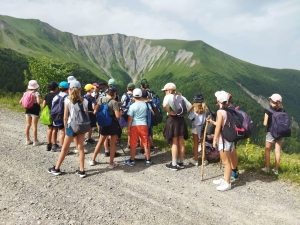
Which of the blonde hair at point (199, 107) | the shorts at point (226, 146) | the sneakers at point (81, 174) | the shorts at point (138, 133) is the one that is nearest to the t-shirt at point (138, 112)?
the shorts at point (138, 133)

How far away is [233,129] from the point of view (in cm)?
617

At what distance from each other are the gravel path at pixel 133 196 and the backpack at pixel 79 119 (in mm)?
1284

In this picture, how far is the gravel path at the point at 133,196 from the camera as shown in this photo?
16.0ft

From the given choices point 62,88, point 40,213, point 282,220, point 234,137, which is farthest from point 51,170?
point 282,220

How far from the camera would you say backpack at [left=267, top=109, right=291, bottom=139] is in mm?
6871

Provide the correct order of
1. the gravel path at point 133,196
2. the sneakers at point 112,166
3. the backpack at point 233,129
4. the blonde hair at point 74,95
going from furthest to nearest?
the sneakers at point 112,166
the blonde hair at point 74,95
the backpack at point 233,129
the gravel path at point 133,196

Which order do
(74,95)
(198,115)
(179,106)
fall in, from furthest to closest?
(198,115) < (179,106) < (74,95)

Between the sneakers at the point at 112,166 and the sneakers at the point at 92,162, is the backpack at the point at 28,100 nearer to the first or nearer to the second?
the sneakers at the point at 92,162

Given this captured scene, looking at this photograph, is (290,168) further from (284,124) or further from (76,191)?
(76,191)

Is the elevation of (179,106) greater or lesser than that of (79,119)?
greater

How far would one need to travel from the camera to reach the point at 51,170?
22.0ft

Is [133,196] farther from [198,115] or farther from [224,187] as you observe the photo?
[198,115]

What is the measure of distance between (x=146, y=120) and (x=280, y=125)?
3786mm

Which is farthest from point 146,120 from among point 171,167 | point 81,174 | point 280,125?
point 280,125
